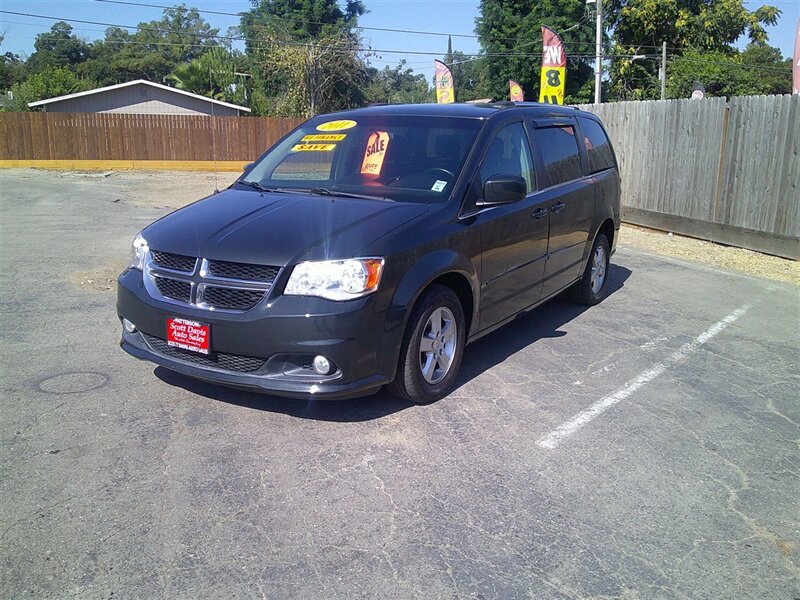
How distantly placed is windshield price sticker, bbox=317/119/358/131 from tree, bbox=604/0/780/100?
37.1 meters

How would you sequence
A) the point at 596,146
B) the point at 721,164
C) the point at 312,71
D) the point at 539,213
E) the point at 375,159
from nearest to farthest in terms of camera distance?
the point at 375,159 → the point at 539,213 → the point at 596,146 → the point at 721,164 → the point at 312,71

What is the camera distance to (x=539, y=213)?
581cm

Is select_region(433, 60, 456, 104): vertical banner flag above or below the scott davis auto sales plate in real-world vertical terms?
above

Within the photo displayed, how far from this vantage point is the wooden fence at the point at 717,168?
405 inches

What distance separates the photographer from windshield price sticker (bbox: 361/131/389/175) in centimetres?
531

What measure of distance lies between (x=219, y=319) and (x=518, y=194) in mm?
2246

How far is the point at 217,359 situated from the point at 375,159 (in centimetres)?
203

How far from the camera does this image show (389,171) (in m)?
5.23

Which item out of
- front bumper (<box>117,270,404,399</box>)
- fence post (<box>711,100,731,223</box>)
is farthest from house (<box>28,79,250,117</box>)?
front bumper (<box>117,270,404,399</box>)

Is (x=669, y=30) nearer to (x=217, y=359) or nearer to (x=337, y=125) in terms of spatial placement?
(x=337, y=125)

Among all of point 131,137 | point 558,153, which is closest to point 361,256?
point 558,153

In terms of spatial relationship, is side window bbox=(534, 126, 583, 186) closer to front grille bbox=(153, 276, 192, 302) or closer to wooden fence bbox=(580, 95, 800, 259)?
front grille bbox=(153, 276, 192, 302)

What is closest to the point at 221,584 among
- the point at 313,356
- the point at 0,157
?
the point at 313,356

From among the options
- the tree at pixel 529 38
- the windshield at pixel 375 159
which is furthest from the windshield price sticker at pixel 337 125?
the tree at pixel 529 38
